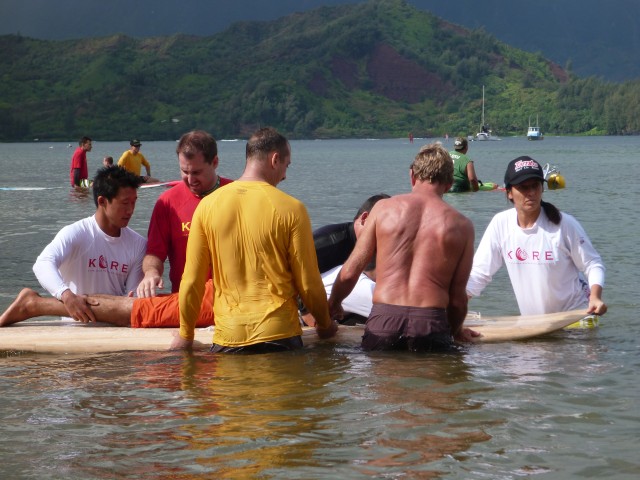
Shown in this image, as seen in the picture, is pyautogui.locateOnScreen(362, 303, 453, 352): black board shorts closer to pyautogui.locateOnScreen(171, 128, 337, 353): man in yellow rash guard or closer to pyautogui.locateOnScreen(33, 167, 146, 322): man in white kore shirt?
pyautogui.locateOnScreen(171, 128, 337, 353): man in yellow rash guard

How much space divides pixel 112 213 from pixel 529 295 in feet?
12.5

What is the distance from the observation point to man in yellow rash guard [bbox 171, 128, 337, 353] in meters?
7.25

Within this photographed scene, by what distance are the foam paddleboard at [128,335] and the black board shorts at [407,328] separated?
57 centimetres

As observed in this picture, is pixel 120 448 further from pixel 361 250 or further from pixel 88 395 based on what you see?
pixel 361 250

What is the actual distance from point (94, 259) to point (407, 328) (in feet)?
9.44

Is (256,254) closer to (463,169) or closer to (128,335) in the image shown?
(128,335)

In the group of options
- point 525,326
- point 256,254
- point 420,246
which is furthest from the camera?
point 525,326

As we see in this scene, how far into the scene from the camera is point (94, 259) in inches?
352

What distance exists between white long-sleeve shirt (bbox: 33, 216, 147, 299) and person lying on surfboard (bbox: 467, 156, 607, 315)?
3013 mm

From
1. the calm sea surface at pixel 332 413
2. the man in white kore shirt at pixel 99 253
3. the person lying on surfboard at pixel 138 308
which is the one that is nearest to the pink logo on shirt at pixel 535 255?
the calm sea surface at pixel 332 413

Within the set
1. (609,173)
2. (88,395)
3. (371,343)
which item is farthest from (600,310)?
(609,173)

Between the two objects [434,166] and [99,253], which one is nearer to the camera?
[434,166]

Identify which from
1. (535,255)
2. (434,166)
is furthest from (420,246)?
(535,255)

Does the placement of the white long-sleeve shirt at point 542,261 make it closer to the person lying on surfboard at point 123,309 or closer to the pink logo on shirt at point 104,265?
the person lying on surfboard at point 123,309
